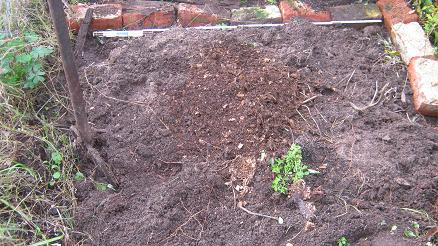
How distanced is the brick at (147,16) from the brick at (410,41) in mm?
1590

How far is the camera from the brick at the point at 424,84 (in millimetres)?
2893

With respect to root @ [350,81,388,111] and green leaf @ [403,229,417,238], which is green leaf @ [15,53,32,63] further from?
green leaf @ [403,229,417,238]

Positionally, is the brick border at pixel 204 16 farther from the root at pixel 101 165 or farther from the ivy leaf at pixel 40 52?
the root at pixel 101 165

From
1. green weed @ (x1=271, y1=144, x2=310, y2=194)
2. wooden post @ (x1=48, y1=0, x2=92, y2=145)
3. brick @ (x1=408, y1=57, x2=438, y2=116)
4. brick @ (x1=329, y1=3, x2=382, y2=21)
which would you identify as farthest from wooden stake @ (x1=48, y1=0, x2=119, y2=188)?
brick @ (x1=329, y1=3, x2=382, y2=21)

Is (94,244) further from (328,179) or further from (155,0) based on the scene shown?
(155,0)

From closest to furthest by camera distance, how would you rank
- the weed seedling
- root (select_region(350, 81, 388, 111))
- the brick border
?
the weed seedling → root (select_region(350, 81, 388, 111)) → the brick border

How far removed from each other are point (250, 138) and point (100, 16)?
153 centimetres

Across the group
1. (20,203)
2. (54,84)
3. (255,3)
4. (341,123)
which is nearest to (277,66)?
(341,123)

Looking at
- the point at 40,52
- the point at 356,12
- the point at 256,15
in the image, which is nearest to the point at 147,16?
the point at 256,15

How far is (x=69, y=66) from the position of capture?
226 centimetres

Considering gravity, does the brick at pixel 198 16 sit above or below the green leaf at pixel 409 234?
above

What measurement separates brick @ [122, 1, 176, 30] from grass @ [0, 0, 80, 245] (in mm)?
572

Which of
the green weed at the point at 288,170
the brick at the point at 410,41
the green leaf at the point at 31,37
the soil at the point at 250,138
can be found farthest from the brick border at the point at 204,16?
the green weed at the point at 288,170

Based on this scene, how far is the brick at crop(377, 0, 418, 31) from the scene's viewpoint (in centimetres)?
345
